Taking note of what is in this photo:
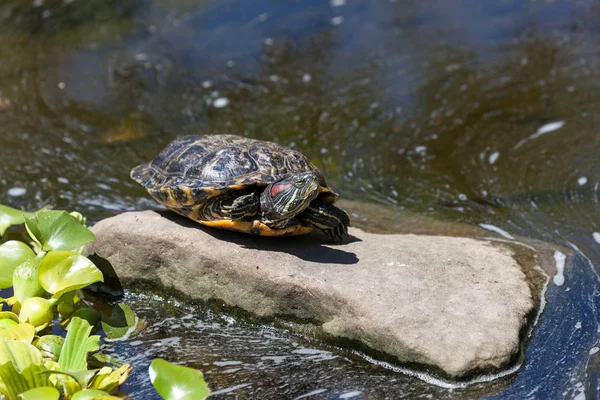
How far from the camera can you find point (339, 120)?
287 inches

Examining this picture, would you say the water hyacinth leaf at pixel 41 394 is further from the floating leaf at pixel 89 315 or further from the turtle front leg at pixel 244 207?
the turtle front leg at pixel 244 207

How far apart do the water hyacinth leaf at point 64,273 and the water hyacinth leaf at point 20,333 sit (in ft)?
0.77

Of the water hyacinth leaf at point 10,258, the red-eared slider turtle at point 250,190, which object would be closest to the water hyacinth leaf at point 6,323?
the water hyacinth leaf at point 10,258

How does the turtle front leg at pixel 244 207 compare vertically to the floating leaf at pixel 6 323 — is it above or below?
above

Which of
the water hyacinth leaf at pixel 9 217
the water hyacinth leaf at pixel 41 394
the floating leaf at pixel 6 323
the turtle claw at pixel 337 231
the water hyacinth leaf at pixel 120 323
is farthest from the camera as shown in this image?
the water hyacinth leaf at pixel 9 217

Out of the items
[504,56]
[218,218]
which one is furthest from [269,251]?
[504,56]

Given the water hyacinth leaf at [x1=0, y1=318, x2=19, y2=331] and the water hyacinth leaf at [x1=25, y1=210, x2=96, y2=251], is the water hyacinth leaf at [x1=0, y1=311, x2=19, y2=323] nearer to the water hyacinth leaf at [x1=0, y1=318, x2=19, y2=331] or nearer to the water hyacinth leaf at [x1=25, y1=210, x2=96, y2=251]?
A: the water hyacinth leaf at [x1=0, y1=318, x2=19, y2=331]

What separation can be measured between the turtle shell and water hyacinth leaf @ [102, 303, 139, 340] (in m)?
0.67

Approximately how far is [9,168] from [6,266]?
2588mm

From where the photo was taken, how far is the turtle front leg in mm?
3951

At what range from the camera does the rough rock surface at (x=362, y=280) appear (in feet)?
11.0

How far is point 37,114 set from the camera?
299 inches

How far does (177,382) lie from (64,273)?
114cm

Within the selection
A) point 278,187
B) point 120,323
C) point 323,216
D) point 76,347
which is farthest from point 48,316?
point 323,216
